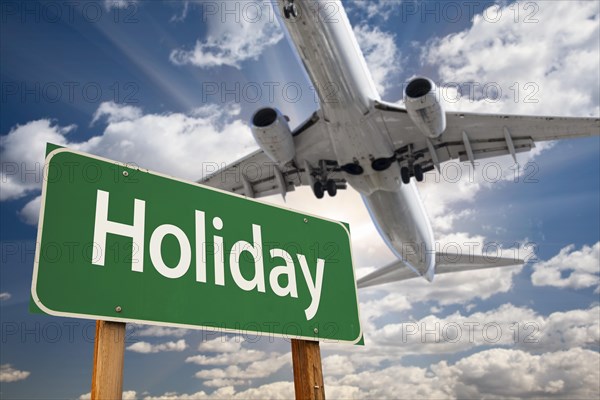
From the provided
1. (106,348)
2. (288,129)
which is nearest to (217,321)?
(106,348)

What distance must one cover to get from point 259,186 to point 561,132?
12511 millimetres

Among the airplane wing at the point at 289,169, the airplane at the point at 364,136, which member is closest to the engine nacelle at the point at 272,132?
the airplane at the point at 364,136

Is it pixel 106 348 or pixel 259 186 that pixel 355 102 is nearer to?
pixel 259 186

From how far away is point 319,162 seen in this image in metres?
20.5

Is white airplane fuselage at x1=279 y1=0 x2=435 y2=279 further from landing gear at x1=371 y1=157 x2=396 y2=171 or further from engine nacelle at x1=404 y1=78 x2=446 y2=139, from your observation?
engine nacelle at x1=404 y1=78 x2=446 y2=139

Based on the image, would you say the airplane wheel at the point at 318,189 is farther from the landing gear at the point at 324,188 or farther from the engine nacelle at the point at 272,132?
the engine nacelle at the point at 272,132

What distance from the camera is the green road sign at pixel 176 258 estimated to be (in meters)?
1.60

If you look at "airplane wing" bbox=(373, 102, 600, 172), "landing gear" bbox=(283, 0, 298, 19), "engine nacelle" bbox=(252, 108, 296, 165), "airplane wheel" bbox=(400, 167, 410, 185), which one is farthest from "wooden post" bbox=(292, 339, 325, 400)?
"airplane wheel" bbox=(400, 167, 410, 185)

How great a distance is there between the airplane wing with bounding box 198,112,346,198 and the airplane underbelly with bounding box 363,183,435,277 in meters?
2.02

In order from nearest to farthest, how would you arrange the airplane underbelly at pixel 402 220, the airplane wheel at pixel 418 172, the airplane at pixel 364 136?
the airplane at pixel 364 136 < the airplane wheel at pixel 418 172 < the airplane underbelly at pixel 402 220

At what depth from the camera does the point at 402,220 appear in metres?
20.5

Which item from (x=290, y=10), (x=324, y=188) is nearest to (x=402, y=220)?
(x=324, y=188)

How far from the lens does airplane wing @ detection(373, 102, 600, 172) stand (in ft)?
58.5

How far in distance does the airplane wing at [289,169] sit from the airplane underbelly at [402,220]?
202 cm
